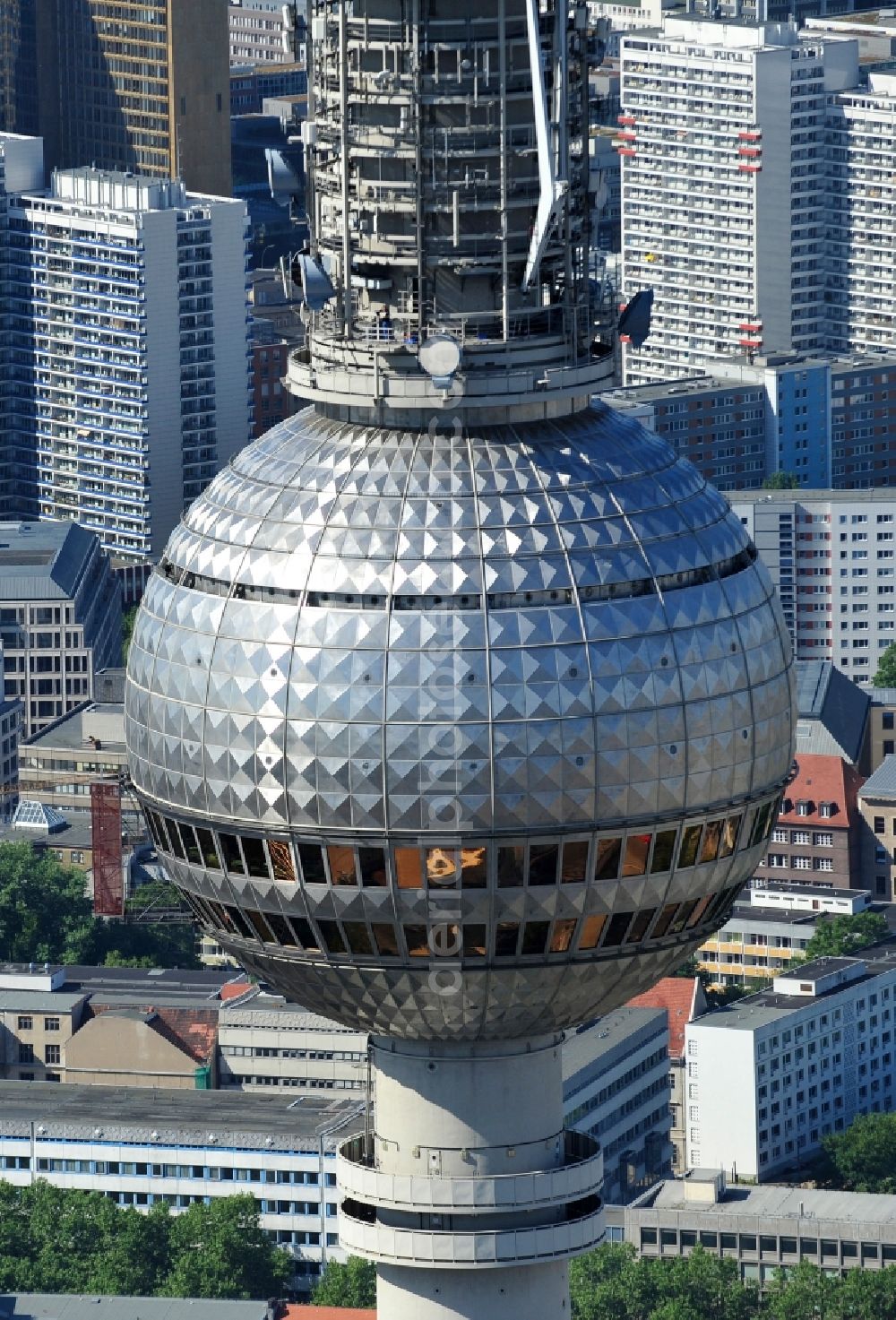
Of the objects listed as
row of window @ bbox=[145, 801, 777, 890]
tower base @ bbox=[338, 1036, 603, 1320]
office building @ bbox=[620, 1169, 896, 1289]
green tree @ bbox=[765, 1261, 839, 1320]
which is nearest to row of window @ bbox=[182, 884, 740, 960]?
row of window @ bbox=[145, 801, 777, 890]

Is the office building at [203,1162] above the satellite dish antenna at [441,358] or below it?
below

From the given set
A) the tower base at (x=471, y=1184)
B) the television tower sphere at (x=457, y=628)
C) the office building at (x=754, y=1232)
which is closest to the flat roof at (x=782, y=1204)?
the office building at (x=754, y=1232)

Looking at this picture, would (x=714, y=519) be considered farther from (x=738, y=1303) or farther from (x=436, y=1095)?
(x=738, y=1303)

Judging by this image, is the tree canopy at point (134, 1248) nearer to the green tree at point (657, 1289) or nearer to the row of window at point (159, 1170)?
the row of window at point (159, 1170)

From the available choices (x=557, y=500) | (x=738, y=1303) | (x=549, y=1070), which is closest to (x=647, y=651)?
(x=557, y=500)

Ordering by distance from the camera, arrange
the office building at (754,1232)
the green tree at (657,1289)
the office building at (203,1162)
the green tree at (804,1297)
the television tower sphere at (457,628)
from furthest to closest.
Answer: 1. the office building at (203,1162)
2. the office building at (754,1232)
3. the green tree at (804,1297)
4. the green tree at (657,1289)
5. the television tower sphere at (457,628)

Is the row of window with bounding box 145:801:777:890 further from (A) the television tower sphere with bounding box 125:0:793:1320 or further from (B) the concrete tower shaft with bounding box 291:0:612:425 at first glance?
(B) the concrete tower shaft with bounding box 291:0:612:425

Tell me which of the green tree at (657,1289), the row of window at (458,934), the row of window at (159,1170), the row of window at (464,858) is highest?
the row of window at (464,858)
